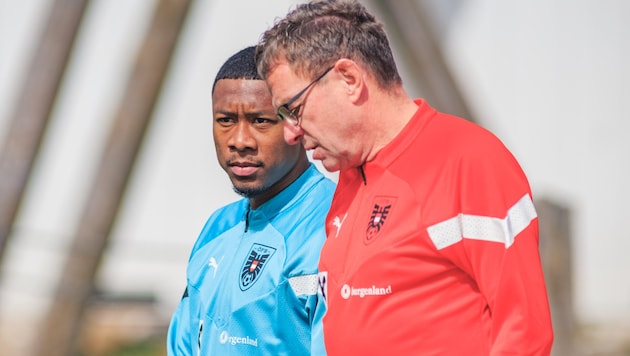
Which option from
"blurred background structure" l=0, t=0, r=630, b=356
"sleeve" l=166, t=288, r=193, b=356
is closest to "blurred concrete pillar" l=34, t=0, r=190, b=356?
"blurred background structure" l=0, t=0, r=630, b=356

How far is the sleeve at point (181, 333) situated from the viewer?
2.93 m

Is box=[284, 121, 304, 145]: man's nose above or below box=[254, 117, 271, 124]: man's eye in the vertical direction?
below

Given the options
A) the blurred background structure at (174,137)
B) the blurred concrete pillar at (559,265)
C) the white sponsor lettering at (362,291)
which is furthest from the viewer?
the blurred concrete pillar at (559,265)

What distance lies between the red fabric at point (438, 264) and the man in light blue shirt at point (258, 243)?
29cm

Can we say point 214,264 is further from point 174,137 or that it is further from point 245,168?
point 174,137

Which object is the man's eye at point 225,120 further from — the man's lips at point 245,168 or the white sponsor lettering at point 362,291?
the white sponsor lettering at point 362,291

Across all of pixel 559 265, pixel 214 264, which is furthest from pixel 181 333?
pixel 559 265

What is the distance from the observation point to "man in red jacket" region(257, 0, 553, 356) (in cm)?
202

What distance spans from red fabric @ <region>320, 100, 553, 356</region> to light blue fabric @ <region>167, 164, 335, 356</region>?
225mm

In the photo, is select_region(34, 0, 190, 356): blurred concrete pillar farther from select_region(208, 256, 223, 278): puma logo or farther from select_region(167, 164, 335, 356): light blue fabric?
select_region(208, 256, 223, 278): puma logo

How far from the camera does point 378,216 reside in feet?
7.29

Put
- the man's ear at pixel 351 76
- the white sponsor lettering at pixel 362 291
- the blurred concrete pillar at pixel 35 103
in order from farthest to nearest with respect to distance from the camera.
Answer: the blurred concrete pillar at pixel 35 103, the man's ear at pixel 351 76, the white sponsor lettering at pixel 362 291

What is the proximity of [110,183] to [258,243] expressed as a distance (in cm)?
151

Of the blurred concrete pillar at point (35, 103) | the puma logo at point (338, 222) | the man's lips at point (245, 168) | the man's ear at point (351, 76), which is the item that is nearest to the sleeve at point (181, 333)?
the man's lips at point (245, 168)
